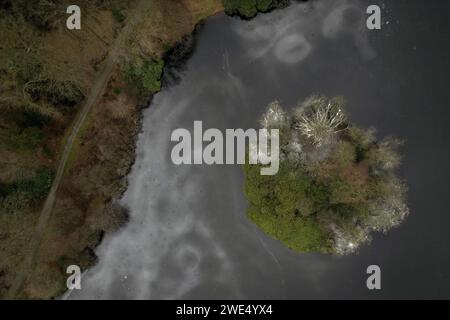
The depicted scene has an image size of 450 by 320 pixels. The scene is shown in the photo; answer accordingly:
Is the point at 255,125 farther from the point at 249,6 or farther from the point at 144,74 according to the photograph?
the point at 144,74

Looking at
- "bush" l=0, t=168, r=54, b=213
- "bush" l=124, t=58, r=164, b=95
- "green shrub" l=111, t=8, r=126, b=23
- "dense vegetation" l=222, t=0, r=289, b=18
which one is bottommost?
"bush" l=0, t=168, r=54, b=213

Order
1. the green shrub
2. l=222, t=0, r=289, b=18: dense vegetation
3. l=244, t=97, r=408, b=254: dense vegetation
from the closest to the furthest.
Result: l=244, t=97, r=408, b=254: dense vegetation, the green shrub, l=222, t=0, r=289, b=18: dense vegetation

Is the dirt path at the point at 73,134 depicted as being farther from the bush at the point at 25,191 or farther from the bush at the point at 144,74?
the bush at the point at 144,74

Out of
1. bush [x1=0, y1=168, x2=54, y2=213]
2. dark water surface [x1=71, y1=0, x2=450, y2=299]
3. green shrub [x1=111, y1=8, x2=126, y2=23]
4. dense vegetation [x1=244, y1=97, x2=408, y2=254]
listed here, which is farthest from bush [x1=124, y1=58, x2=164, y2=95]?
bush [x1=0, y1=168, x2=54, y2=213]

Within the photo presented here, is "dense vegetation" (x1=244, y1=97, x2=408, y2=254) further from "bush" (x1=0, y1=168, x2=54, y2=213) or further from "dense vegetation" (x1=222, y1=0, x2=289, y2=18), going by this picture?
"bush" (x1=0, y1=168, x2=54, y2=213)

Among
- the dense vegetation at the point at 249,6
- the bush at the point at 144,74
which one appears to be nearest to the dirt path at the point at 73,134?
the bush at the point at 144,74

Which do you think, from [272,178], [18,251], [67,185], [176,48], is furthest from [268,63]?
[18,251]
